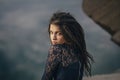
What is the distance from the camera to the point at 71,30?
187cm

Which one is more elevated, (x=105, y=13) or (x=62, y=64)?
(x=105, y=13)

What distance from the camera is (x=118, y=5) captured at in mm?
6422

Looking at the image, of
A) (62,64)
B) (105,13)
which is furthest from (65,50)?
(105,13)

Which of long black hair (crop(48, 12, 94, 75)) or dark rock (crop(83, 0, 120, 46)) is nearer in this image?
long black hair (crop(48, 12, 94, 75))

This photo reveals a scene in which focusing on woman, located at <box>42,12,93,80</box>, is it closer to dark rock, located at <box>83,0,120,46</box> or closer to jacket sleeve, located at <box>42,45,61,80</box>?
jacket sleeve, located at <box>42,45,61,80</box>

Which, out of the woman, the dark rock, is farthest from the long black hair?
the dark rock

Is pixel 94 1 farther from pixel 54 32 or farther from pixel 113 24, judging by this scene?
pixel 54 32

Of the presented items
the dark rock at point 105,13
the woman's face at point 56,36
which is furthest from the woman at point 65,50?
the dark rock at point 105,13

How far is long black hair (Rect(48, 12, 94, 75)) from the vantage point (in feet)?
6.06

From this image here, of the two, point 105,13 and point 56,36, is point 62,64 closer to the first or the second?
point 56,36

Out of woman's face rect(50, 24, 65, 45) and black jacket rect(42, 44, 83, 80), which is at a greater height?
woman's face rect(50, 24, 65, 45)

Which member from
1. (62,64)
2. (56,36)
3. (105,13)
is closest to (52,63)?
(62,64)

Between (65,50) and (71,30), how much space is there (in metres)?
0.14

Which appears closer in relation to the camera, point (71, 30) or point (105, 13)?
point (71, 30)
